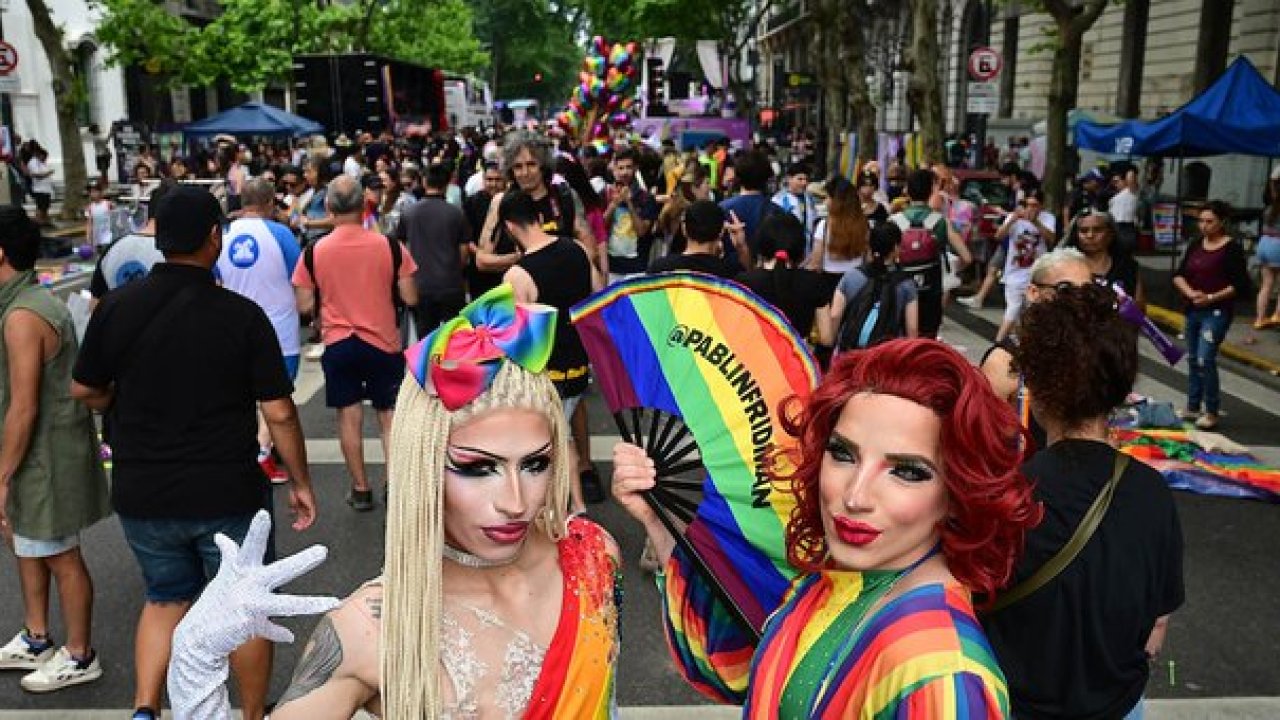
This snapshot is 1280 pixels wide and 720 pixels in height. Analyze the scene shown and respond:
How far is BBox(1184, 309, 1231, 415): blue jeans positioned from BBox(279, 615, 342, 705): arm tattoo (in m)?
7.80

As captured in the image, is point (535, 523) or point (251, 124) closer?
point (535, 523)

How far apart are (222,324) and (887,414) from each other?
2578mm

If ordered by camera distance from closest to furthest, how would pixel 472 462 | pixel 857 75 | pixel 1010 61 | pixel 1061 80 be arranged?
1. pixel 472 462
2. pixel 1061 80
3. pixel 857 75
4. pixel 1010 61

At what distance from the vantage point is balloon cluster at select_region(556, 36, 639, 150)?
1955 cm

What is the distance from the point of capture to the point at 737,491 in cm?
229

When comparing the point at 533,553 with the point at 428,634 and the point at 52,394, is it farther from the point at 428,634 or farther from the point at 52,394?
the point at 52,394

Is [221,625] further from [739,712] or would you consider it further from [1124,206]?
[1124,206]

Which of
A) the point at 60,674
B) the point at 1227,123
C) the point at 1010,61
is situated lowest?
the point at 60,674

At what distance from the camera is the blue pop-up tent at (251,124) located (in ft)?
77.4

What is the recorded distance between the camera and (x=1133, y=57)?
1015 inches

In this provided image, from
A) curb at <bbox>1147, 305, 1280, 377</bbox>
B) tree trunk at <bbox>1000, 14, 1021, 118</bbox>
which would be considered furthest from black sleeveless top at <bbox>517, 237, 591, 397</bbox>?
tree trunk at <bbox>1000, 14, 1021, 118</bbox>

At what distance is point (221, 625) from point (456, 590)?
1.34 feet

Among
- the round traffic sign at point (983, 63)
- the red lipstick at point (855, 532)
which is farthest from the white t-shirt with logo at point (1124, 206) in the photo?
the red lipstick at point (855, 532)

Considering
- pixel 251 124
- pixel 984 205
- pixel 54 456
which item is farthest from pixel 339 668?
pixel 251 124
